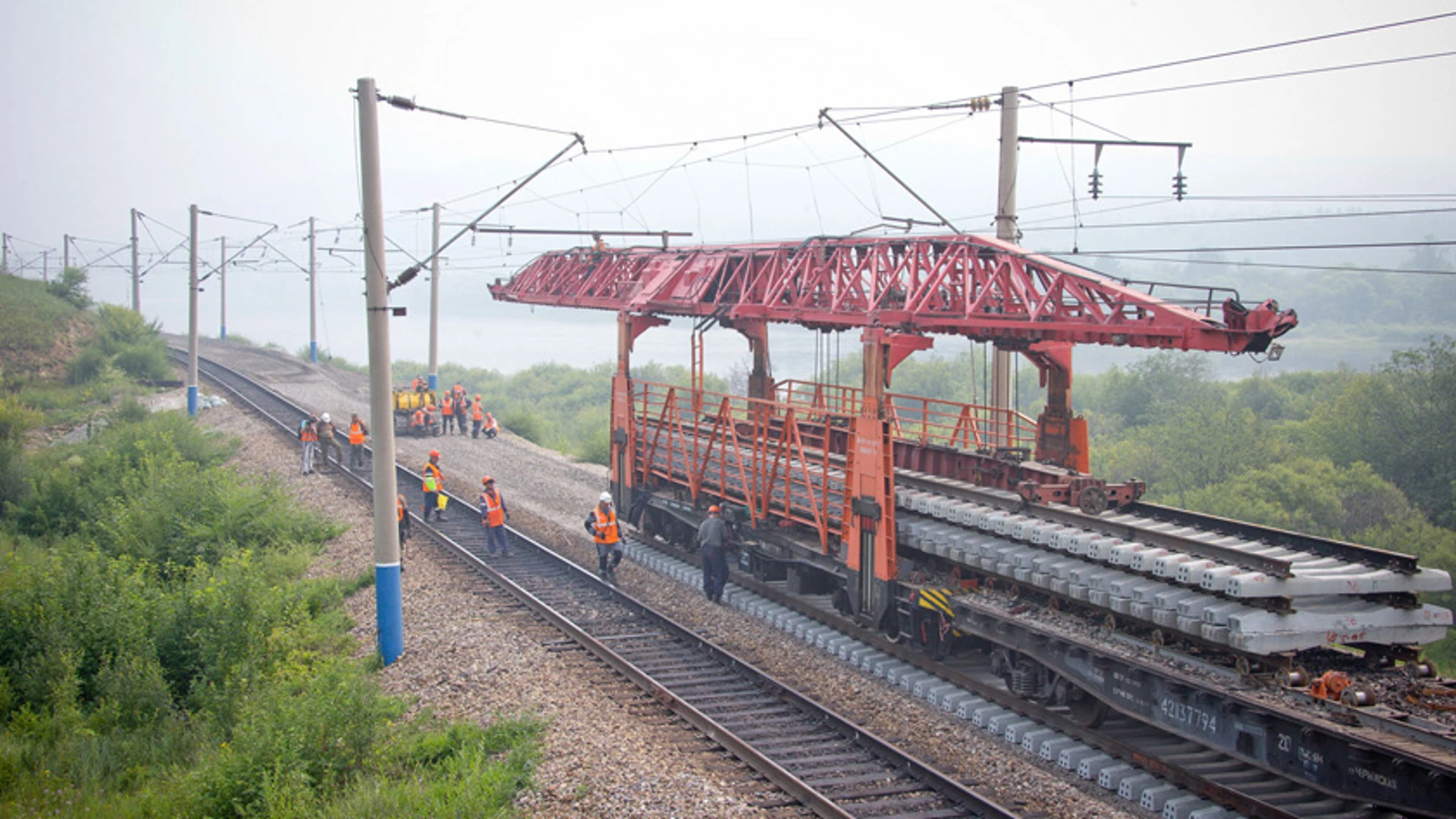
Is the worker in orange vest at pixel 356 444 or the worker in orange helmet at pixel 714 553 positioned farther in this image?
the worker in orange vest at pixel 356 444

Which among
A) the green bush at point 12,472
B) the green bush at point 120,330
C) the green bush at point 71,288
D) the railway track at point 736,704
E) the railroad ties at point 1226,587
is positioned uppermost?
the green bush at point 71,288

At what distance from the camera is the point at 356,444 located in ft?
82.6

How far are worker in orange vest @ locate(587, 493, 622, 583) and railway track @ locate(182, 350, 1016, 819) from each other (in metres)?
0.33

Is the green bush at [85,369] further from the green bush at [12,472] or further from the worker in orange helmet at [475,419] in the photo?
the worker in orange helmet at [475,419]

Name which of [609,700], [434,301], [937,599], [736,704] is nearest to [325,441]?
[434,301]

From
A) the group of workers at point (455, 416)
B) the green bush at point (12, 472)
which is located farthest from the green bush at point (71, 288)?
the group of workers at point (455, 416)

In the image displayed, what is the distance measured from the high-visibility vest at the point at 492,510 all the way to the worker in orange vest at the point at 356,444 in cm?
850

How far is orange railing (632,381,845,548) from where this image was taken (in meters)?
14.1

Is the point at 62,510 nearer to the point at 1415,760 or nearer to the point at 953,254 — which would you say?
the point at 953,254

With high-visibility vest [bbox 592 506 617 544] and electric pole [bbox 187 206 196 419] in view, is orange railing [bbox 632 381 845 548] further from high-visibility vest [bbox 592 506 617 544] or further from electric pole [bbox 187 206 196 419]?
electric pole [bbox 187 206 196 419]

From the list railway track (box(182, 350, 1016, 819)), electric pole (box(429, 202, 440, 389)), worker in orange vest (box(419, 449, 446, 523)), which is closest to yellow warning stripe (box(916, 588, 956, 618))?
railway track (box(182, 350, 1016, 819))

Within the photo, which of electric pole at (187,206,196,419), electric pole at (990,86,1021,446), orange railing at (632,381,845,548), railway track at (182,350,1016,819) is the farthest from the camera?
electric pole at (187,206,196,419)

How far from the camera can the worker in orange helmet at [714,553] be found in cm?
1509

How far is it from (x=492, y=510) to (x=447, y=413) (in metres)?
15.2
